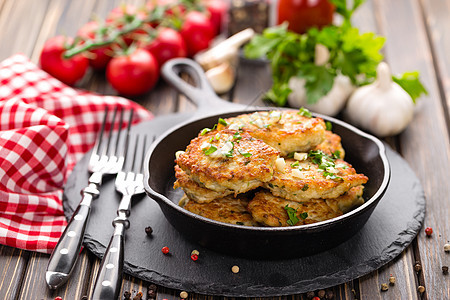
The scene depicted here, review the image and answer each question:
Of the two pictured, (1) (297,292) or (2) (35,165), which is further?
(2) (35,165)

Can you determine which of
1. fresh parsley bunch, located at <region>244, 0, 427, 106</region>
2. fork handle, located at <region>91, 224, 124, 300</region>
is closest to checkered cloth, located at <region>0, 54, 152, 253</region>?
fork handle, located at <region>91, 224, 124, 300</region>

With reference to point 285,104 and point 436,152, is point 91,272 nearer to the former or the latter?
point 285,104

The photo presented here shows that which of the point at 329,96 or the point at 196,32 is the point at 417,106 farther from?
the point at 196,32

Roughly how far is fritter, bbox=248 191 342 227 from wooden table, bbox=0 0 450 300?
1.14 ft

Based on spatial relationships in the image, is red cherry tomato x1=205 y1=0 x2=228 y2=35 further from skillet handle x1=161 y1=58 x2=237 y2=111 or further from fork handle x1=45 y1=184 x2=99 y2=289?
fork handle x1=45 y1=184 x2=99 y2=289

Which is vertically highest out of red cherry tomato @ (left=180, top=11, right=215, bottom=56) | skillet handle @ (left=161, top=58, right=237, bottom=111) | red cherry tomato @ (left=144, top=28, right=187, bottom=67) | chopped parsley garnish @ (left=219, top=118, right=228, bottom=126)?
red cherry tomato @ (left=180, top=11, right=215, bottom=56)

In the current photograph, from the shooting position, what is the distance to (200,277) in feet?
8.07

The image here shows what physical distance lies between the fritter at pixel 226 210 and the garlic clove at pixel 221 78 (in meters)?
1.62

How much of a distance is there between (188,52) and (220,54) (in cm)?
48

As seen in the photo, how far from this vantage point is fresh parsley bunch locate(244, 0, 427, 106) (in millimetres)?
3656

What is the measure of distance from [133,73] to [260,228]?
82.3 inches

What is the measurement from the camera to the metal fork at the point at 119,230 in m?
2.24

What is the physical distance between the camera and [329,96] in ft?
12.1

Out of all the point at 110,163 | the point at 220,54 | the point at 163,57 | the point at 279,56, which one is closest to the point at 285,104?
the point at 279,56
